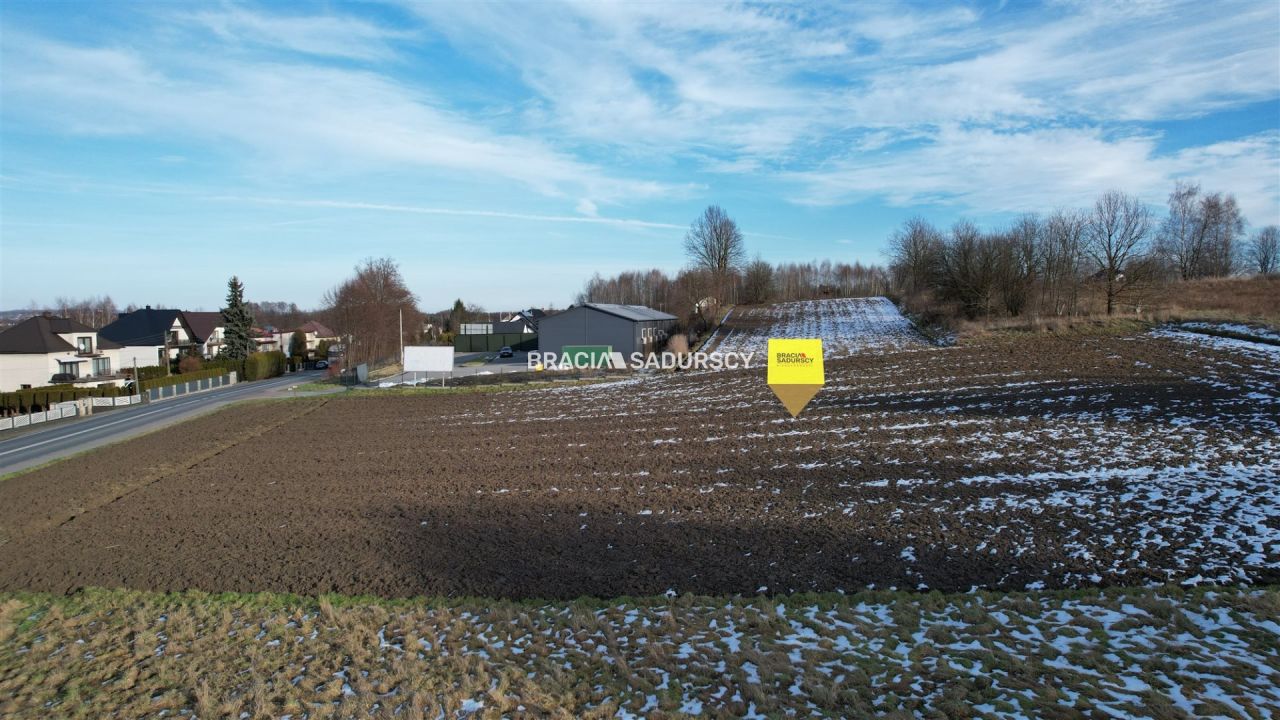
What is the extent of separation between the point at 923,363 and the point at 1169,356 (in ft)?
27.8

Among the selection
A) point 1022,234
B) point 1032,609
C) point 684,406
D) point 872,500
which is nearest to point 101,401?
point 684,406

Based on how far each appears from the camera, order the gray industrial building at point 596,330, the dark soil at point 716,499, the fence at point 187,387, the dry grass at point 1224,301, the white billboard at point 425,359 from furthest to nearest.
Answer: the gray industrial building at point 596,330 < the fence at point 187,387 < the white billboard at point 425,359 < the dry grass at point 1224,301 < the dark soil at point 716,499

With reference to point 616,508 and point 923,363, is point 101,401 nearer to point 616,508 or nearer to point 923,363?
point 616,508

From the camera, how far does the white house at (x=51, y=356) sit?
41625 millimetres

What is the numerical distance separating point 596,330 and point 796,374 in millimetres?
20026

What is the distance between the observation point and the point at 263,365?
174 ft

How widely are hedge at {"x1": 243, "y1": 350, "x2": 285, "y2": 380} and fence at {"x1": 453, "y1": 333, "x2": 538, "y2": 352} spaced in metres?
18.9

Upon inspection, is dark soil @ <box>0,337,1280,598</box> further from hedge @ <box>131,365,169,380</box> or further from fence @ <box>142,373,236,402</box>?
hedge @ <box>131,365,169,380</box>

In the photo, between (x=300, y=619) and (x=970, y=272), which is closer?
(x=300, y=619)

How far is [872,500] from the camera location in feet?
38.0

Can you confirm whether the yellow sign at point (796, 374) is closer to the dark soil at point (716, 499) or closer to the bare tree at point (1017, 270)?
the dark soil at point (716, 499)

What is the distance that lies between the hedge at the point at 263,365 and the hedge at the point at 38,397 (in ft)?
49.8

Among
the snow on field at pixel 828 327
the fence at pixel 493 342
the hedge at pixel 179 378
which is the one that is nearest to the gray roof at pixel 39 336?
the hedge at pixel 179 378

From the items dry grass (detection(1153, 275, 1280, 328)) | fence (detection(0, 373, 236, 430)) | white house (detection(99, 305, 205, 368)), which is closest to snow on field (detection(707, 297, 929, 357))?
dry grass (detection(1153, 275, 1280, 328))
